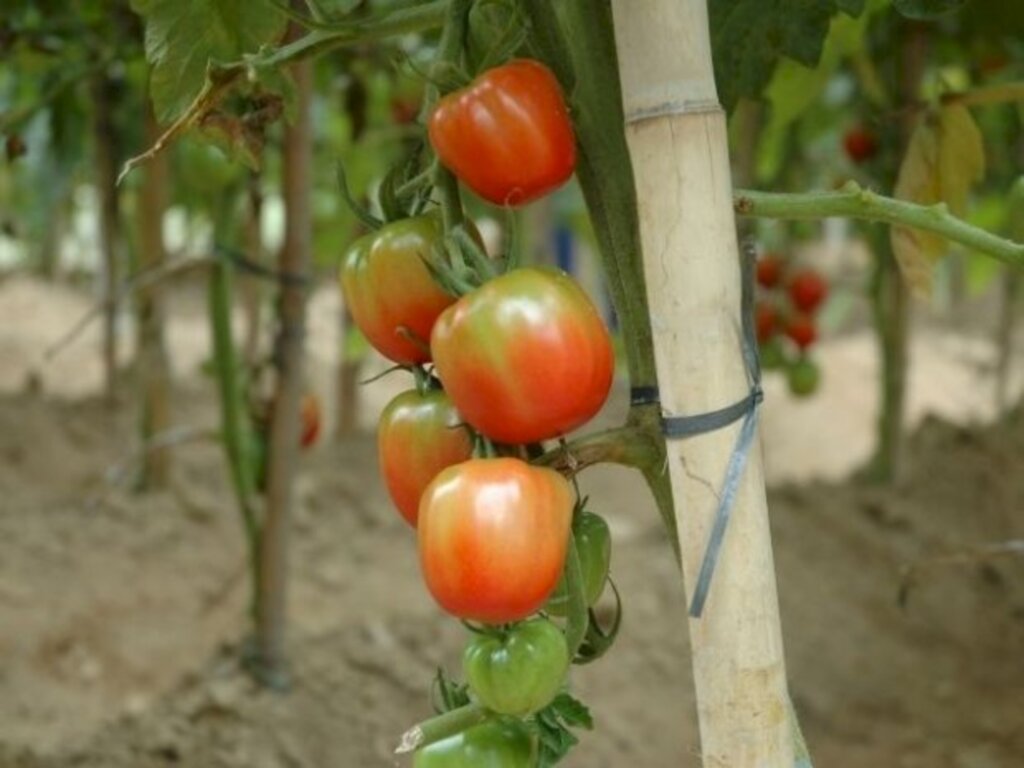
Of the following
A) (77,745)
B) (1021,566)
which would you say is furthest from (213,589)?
(1021,566)

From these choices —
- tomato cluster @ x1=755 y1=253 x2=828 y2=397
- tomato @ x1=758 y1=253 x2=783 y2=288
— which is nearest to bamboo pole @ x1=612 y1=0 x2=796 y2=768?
tomato cluster @ x1=755 y1=253 x2=828 y2=397

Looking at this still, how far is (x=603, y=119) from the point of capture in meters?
0.71

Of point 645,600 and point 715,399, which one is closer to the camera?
point 715,399

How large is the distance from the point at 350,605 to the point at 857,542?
793 mm

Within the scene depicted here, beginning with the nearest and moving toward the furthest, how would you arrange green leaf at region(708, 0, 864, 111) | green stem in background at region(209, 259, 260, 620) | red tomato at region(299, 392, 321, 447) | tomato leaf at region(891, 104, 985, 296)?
green leaf at region(708, 0, 864, 111) → tomato leaf at region(891, 104, 985, 296) → green stem in background at region(209, 259, 260, 620) → red tomato at region(299, 392, 321, 447)

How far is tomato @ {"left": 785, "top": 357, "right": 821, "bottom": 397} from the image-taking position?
224 centimetres

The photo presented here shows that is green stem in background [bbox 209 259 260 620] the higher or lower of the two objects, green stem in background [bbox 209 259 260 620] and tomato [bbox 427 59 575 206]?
the lower

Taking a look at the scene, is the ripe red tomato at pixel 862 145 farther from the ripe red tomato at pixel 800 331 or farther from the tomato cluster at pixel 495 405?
the tomato cluster at pixel 495 405

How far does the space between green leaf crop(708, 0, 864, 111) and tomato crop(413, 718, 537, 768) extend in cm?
44

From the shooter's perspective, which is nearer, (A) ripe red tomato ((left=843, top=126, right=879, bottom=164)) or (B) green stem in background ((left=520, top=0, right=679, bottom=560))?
(B) green stem in background ((left=520, top=0, right=679, bottom=560))

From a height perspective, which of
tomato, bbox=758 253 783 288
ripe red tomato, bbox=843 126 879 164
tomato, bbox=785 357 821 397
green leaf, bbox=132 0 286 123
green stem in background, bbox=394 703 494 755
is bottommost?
tomato, bbox=785 357 821 397

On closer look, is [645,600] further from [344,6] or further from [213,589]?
[344,6]

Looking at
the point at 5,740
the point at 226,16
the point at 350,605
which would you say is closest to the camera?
the point at 226,16

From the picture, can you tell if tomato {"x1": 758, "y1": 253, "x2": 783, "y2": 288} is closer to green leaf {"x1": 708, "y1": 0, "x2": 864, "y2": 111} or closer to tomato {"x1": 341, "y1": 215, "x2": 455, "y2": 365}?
green leaf {"x1": 708, "y1": 0, "x2": 864, "y2": 111}
